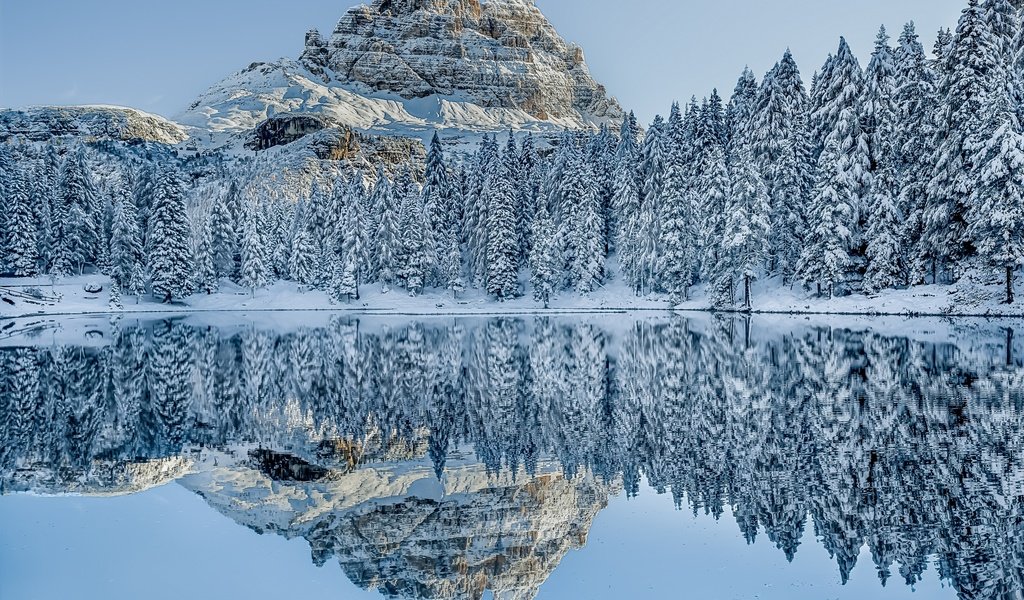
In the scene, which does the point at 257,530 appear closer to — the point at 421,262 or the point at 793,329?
the point at 793,329

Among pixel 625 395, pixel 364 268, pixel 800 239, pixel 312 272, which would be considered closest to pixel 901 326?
pixel 800 239

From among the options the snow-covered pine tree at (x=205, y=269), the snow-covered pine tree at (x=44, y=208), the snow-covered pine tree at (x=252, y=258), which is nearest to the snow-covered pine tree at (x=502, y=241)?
the snow-covered pine tree at (x=252, y=258)

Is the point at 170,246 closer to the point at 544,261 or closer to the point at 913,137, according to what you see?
the point at 544,261

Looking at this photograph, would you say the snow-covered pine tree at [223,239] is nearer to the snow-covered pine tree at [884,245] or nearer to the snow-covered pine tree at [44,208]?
the snow-covered pine tree at [44,208]

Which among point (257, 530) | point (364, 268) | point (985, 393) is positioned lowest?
point (257, 530)

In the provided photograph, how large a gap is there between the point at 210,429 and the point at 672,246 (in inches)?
1953

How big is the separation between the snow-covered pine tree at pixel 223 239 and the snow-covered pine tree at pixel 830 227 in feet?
202

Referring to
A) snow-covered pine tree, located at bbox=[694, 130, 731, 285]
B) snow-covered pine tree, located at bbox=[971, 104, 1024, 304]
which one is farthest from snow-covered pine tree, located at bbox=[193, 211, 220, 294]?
snow-covered pine tree, located at bbox=[971, 104, 1024, 304]

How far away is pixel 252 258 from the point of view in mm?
82500

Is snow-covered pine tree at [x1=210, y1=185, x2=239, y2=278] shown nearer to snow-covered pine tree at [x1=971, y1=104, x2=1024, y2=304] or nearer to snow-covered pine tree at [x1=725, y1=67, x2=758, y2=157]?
snow-covered pine tree at [x1=725, y1=67, x2=758, y2=157]

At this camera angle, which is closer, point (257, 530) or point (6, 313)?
point (257, 530)

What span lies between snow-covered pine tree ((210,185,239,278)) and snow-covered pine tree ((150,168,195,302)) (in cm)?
701

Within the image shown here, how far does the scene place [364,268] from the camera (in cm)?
8012

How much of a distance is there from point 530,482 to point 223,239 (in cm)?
8156
